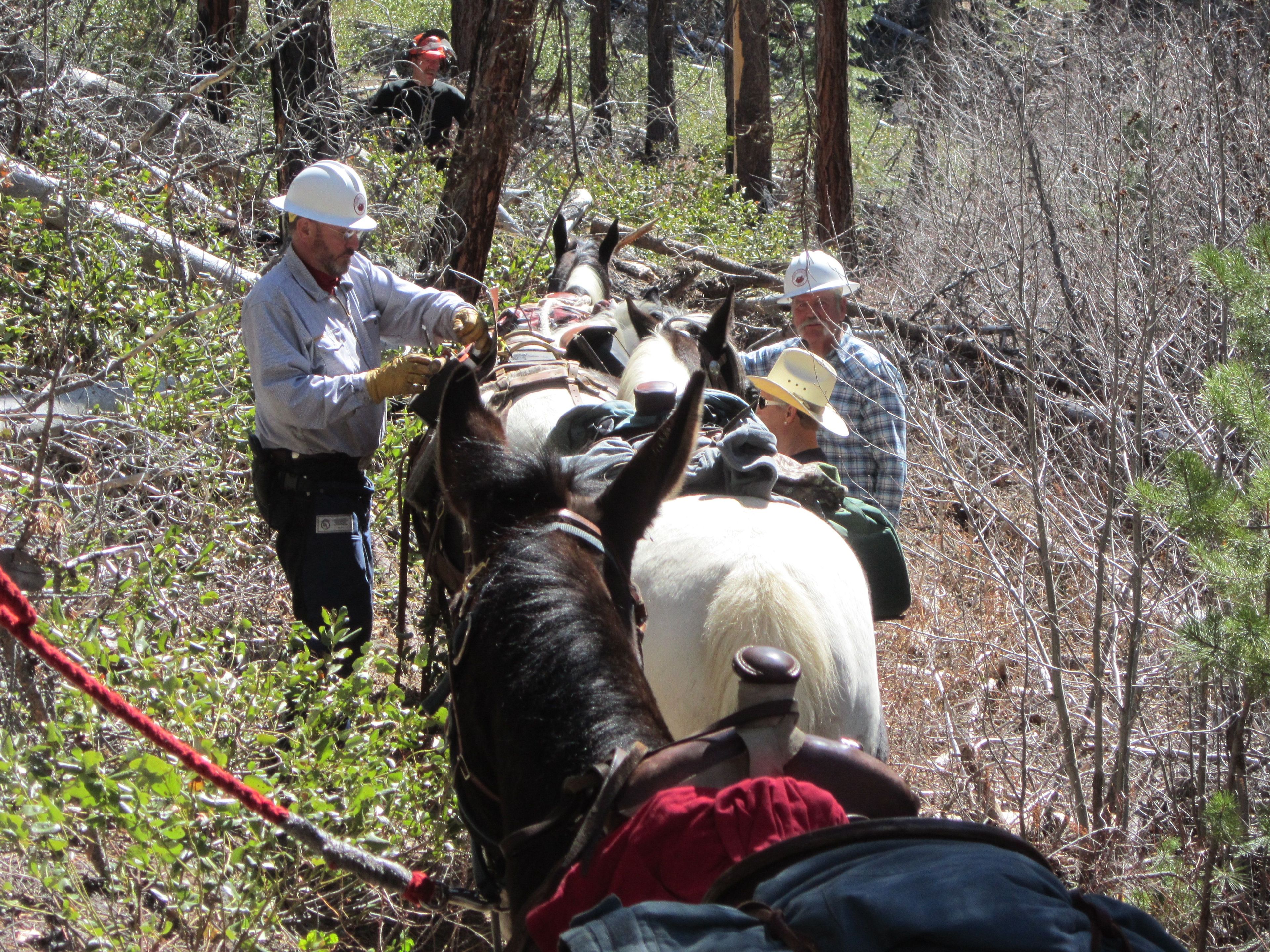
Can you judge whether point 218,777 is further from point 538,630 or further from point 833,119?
point 833,119

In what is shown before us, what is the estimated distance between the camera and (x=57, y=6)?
6816 millimetres

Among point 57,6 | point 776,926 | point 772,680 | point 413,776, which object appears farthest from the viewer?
point 57,6

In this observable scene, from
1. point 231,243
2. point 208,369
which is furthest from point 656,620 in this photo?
point 231,243

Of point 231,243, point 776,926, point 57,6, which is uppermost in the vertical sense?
point 57,6

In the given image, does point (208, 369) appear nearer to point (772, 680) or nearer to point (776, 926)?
point (772, 680)

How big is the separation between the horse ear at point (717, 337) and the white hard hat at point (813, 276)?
0.63 metres

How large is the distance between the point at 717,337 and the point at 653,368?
17.6 inches

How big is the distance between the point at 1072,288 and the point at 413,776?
4207 mm

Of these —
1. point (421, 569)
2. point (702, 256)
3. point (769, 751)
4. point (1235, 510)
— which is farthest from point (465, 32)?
point (769, 751)

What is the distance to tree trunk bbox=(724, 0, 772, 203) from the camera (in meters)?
13.5

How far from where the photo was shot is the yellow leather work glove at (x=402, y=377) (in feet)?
12.6

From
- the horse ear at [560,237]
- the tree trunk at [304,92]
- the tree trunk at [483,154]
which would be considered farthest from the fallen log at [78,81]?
the horse ear at [560,237]

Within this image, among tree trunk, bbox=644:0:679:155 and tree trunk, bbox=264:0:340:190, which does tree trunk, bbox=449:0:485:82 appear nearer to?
tree trunk, bbox=264:0:340:190

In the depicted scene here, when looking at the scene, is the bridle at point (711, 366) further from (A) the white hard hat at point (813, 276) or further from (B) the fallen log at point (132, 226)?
(B) the fallen log at point (132, 226)
